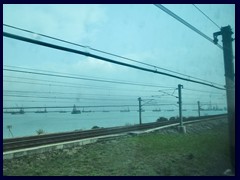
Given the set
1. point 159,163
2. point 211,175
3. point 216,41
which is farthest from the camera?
point 216,41

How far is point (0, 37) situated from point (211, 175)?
19.9ft

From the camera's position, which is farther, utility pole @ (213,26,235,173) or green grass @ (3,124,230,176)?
utility pole @ (213,26,235,173)

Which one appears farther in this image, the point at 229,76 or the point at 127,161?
the point at 229,76

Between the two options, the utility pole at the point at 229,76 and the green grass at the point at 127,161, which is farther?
the utility pole at the point at 229,76

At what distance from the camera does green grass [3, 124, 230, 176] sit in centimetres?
732

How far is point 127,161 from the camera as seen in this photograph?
8.30 m

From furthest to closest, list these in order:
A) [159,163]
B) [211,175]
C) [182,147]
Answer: [182,147] → [159,163] → [211,175]

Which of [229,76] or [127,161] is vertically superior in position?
[229,76]

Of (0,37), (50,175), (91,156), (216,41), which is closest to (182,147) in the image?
(91,156)

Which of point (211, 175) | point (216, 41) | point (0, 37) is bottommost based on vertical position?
point (211, 175)

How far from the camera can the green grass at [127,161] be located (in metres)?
7.32

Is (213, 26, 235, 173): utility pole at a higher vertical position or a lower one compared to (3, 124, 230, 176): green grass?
higher
